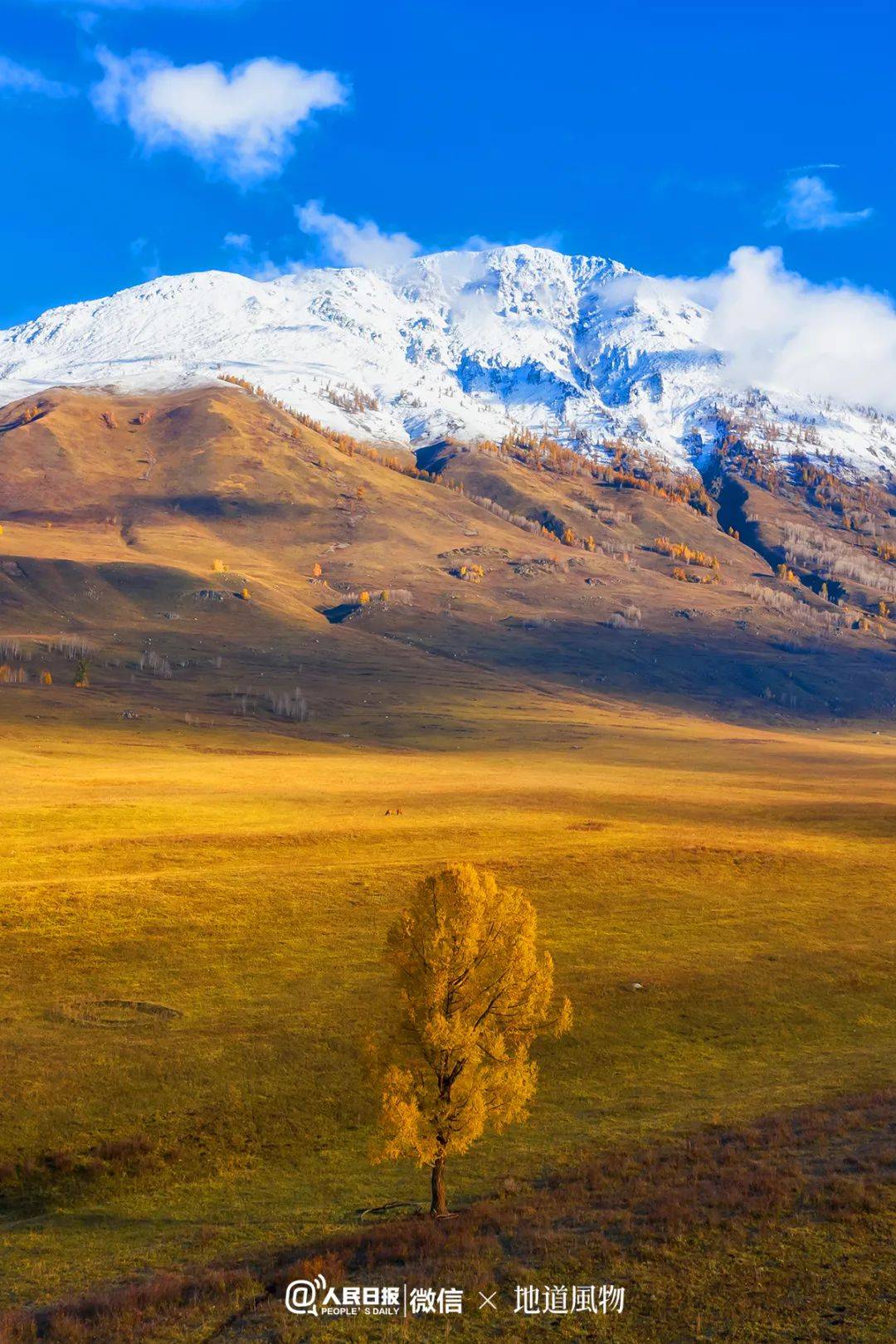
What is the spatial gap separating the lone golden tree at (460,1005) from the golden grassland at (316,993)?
3.14 m

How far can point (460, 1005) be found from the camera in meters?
33.9

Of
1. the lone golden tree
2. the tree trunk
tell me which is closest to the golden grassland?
the tree trunk

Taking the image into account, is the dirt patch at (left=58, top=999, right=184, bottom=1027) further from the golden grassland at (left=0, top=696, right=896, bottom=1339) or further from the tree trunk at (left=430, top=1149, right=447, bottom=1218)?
the tree trunk at (left=430, top=1149, right=447, bottom=1218)

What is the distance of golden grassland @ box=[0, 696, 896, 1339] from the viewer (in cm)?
3703

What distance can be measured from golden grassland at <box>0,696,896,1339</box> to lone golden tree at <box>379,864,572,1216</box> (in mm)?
3145

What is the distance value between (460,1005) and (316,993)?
76.7ft

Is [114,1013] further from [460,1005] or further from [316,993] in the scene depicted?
[460,1005]

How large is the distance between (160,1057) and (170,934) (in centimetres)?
1834

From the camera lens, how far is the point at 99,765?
14612cm

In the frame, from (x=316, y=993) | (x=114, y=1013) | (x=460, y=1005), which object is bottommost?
(x=114, y=1013)

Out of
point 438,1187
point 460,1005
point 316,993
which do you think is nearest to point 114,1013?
point 316,993

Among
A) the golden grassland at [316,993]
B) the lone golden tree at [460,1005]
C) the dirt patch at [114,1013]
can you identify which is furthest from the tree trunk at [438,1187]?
the dirt patch at [114,1013]

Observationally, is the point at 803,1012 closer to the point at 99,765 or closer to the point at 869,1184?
the point at 869,1184

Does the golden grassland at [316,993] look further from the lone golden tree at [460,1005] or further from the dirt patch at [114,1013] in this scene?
the lone golden tree at [460,1005]
